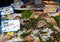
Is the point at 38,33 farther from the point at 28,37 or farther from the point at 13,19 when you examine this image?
the point at 13,19

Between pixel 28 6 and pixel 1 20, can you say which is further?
pixel 28 6

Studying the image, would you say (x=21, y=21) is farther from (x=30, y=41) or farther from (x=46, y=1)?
(x=46, y=1)

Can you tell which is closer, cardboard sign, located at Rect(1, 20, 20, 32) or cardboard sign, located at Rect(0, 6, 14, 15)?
cardboard sign, located at Rect(1, 20, 20, 32)

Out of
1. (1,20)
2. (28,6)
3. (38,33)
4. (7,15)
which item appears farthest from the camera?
(28,6)

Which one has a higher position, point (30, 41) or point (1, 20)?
point (1, 20)

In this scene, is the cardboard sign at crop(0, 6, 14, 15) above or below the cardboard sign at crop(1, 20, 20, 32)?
above

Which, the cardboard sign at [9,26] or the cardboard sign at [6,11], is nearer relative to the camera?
the cardboard sign at [9,26]

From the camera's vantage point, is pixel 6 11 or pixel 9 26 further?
pixel 6 11

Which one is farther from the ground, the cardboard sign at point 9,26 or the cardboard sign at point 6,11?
the cardboard sign at point 6,11

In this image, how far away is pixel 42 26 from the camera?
6.02ft

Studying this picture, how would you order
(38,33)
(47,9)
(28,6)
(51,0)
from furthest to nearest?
(51,0) → (28,6) → (47,9) → (38,33)

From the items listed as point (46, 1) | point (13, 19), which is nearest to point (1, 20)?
point (13, 19)

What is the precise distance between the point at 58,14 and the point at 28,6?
1.57ft

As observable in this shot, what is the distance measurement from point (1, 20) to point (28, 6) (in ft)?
2.02
